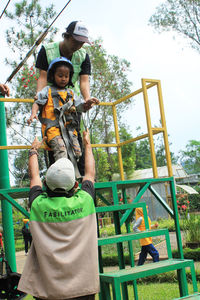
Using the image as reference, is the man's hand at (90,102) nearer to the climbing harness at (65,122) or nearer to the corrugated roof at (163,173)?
the climbing harness at (65,122)

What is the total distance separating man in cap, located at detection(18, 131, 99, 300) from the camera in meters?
2.21

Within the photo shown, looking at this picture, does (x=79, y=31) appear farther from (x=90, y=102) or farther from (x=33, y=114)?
(x=33, y=114)

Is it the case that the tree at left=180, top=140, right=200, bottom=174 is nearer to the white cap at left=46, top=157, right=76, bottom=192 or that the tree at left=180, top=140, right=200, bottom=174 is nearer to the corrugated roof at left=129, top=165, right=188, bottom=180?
the corrugated roof at left=129, top=165, right=188, bottom=180

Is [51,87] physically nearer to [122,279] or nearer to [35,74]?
[122,279]

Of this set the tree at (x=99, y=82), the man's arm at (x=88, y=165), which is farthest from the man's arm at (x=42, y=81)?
the tree at (x=99, y=82)

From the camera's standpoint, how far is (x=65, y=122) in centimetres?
325

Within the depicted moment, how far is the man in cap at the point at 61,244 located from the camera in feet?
7.27

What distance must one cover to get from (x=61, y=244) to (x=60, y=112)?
1337 mm

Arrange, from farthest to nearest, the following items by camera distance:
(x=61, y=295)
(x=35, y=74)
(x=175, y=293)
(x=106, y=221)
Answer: (x=106, y=221)
(x=35, y=74)
(x=175, y=293)
(x=61, y=295)

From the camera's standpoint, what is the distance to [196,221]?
10.5 metres

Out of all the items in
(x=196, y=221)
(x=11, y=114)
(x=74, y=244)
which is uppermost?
(x=11, y=114)

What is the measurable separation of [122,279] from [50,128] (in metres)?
1.38

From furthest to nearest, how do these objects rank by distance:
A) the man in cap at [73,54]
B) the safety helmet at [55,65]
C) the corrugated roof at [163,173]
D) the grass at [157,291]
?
1. the corrugated roof at [163,173]
2. the grass at [157,291]
3. the man in cap at [73,54]
4. the safety helmet at [55,65]

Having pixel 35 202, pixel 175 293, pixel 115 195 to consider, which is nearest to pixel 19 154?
pixel 175 293
